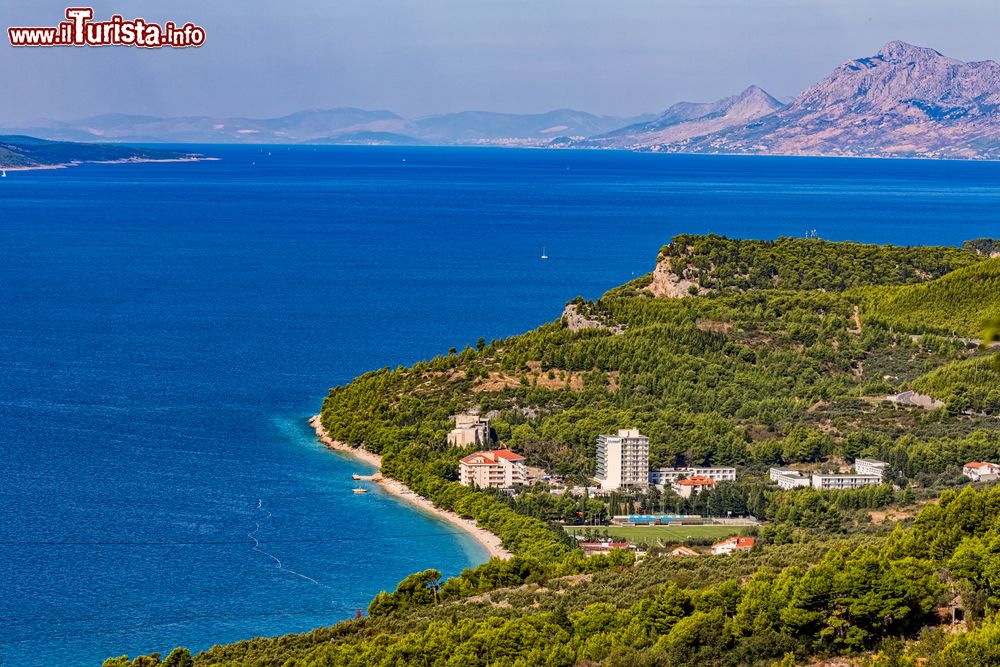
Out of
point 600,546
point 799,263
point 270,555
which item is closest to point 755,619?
point 600,546

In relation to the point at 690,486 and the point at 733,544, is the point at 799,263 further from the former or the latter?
the point at 733,544

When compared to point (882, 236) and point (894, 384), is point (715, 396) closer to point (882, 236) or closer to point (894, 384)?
point (894, 384)

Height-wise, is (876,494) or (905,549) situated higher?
(905,549)

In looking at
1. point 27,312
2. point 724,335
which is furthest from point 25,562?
point 27,312

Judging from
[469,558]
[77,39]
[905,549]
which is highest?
[77,39]

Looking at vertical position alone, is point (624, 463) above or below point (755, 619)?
below

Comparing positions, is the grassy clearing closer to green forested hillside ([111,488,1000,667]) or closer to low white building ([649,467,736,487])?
low white building ([649,467,736,487])

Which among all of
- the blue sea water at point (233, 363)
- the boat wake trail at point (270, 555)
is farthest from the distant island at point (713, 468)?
the boat wake trail at point (270, 555)
